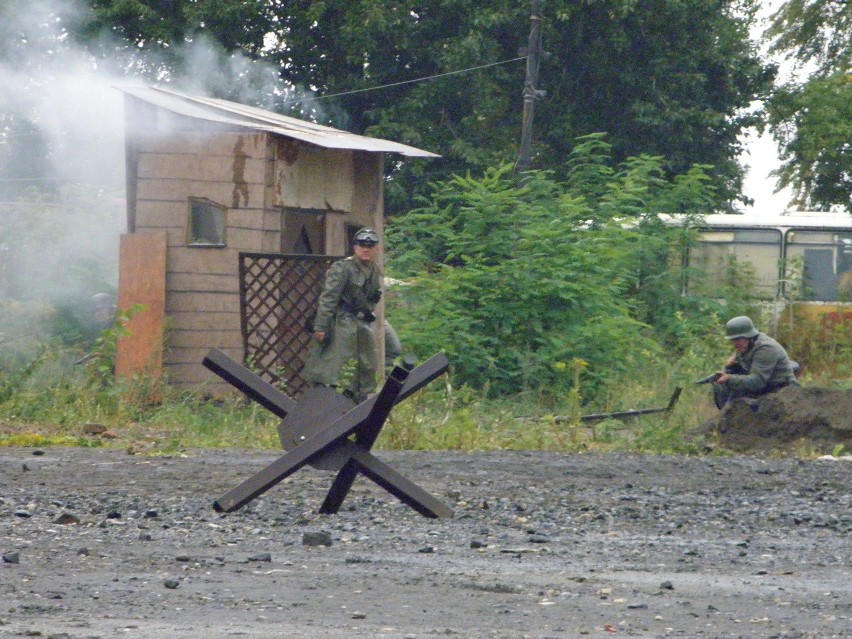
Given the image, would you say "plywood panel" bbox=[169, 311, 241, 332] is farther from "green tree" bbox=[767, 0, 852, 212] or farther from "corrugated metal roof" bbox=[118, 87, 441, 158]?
"green tree" bbox=[767, 0, 852, 212]

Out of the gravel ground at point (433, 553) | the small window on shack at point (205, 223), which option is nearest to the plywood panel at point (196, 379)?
the small window on shack at point (205, 223)

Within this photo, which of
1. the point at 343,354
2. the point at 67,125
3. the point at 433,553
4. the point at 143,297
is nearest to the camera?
the point at 433,553

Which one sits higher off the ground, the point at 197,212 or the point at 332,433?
the point at 197,212

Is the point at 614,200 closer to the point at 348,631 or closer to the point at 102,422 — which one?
the point at 102,422

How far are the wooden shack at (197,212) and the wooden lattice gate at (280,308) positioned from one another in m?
0.25

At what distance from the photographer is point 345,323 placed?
41.9ft

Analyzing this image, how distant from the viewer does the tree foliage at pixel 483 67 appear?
28.1 m

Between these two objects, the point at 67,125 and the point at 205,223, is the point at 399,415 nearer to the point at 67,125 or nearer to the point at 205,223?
the point at 205,223

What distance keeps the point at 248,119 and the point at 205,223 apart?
1.10 metres

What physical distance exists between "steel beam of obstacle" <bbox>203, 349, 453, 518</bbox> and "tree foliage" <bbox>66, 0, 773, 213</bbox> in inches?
812

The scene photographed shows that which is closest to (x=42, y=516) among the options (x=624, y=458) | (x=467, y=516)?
(x=467, y=516)

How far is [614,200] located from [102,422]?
954 cm

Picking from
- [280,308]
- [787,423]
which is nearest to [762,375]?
[787,423]

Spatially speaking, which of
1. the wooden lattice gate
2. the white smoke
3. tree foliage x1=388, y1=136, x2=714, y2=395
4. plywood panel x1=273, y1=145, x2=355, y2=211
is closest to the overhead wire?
the white smoke
